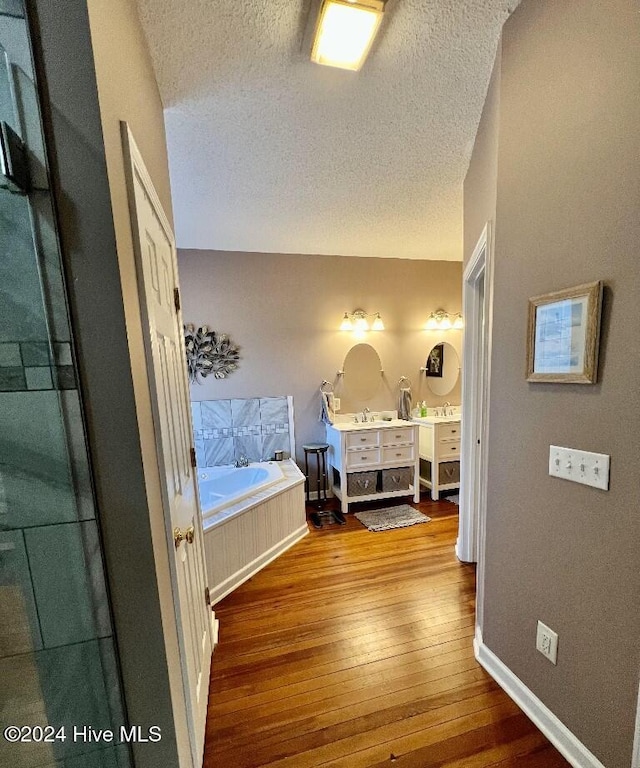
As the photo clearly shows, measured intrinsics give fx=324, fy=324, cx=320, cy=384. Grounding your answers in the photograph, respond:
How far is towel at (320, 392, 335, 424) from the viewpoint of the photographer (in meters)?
3.53

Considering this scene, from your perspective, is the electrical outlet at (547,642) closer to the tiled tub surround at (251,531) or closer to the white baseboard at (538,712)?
the white baseboard at (538,712)

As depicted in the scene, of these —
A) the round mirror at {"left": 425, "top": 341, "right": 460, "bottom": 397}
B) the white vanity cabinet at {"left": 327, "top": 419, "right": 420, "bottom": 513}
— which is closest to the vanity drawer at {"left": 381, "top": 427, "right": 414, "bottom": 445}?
the white vanity cabinet at {"left": 327, "top": 419, "right": 420, "bottom": 513}

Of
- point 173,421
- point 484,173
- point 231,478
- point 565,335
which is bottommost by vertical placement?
point 231,478

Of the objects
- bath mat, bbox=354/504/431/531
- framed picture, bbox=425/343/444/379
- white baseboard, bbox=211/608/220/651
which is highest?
framed picture, bbox=425/343/444/379

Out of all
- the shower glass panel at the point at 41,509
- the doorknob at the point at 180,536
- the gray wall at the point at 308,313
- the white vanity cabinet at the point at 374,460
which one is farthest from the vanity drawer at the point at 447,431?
the shower glass panel at the point at 41,509

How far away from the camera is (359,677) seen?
1.49 metres

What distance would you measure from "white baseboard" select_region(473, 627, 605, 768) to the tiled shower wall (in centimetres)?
232

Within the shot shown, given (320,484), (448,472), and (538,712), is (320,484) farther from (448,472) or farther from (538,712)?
(538,712)

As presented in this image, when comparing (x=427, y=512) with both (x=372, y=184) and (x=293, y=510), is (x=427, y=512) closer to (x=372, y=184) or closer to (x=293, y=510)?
(x=293, y=510)

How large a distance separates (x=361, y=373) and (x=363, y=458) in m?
0.98

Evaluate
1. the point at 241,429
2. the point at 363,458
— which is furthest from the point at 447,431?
the point at 241,429

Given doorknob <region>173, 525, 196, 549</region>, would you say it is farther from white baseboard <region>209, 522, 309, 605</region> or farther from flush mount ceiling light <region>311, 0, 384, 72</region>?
flush mount ceiling light <region>311, 0, 384, 72</region>

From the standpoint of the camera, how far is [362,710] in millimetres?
1345

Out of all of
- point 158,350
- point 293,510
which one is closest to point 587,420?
point 158,350
